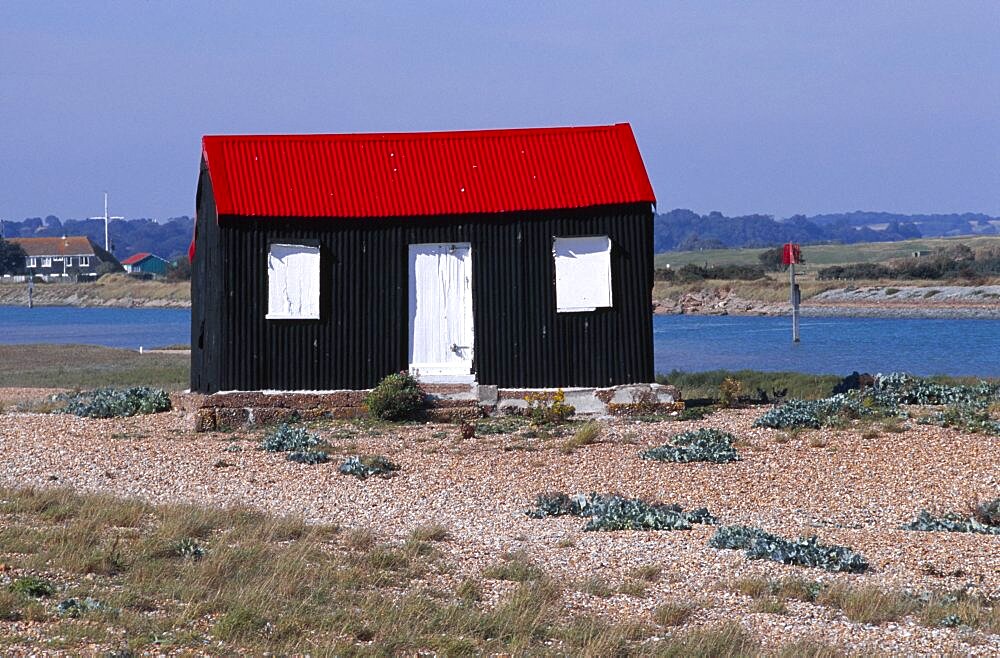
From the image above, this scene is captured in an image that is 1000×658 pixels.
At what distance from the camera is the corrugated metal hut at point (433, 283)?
→ 18.1 m

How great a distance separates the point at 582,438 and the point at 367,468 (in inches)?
124

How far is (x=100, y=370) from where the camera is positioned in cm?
3722

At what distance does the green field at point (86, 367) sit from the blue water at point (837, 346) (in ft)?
45.5

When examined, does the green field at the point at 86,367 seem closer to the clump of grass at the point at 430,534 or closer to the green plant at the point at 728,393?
the green plant at the point at 728,393

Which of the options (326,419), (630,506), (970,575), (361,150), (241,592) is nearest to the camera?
(241,592)

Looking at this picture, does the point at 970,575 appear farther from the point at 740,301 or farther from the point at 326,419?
the point at 740,301

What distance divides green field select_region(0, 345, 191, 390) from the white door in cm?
1250

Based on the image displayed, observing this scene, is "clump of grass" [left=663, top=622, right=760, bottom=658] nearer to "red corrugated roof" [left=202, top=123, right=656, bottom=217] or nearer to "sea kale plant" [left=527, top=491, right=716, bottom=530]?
"sea kale plant" [left=527, top=491, right=716, bottom=530]

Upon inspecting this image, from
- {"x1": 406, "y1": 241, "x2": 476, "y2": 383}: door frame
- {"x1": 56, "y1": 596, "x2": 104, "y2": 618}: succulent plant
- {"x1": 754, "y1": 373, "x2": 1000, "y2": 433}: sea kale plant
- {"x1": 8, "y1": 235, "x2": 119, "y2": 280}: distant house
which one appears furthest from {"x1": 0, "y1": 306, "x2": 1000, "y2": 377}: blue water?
{"x1": 8, "y1": 235, "x2": 119, "y2": 280}: distant house

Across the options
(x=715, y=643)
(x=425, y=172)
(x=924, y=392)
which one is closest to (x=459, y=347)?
(x=425, y=172)

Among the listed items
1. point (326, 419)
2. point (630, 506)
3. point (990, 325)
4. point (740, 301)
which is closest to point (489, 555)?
point (630, 506)

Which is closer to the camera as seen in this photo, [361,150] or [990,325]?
[361,150]

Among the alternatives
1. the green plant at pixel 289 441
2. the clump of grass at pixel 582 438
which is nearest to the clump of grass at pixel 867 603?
the clump of grass at pixel 582 438

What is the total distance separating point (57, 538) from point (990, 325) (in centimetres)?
5558
